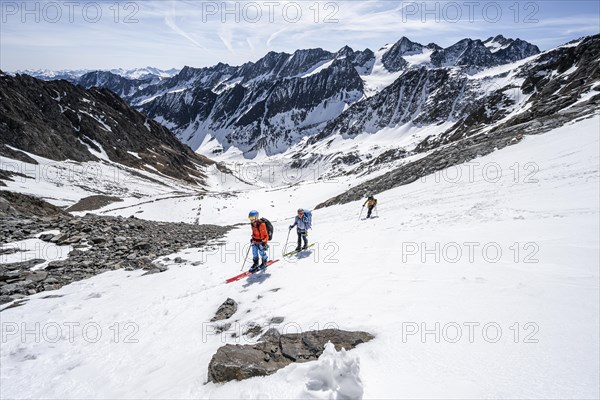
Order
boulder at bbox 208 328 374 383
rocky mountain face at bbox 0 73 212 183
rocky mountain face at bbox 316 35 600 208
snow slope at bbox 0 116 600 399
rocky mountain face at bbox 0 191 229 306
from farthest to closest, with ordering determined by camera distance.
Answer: rocky mountain face at bbox 0 73 212 183 → rocky mountain face at bbox 316 35 600 208 → rocky mountain face at bbox 0 191 229 306 → boulder at bbox 208 328 374 383 → snow slope at bbox 0 116 600 399

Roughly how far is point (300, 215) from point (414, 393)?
9921 mm

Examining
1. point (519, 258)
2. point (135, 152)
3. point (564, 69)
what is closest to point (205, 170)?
point (135, 152)

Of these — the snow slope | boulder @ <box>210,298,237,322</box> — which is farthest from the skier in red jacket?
boulder @ <box>210,298,237,322</box>

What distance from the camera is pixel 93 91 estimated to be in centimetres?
13788

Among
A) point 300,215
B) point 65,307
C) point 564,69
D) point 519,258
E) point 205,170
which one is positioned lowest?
point 65,307

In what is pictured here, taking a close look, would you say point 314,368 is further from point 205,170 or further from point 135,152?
point 205,170

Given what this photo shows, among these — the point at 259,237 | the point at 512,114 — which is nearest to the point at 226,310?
the point at 259,237

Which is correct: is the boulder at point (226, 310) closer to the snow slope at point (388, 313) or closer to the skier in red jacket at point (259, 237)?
the snow slope at point (388, 313)

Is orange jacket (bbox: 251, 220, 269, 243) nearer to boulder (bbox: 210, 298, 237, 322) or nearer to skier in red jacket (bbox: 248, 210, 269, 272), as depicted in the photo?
skier in red jacket (bbox: 248, 210, 269, 272)

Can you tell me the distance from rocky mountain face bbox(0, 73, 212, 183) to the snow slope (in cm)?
8898

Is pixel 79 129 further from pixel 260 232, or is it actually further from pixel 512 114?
pixel 512 114

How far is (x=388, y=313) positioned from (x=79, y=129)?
430ft

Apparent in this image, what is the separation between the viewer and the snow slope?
452cm

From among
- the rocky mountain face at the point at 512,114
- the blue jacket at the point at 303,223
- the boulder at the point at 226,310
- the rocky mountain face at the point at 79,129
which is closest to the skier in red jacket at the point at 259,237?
the blue jacket at the point at 303,223
